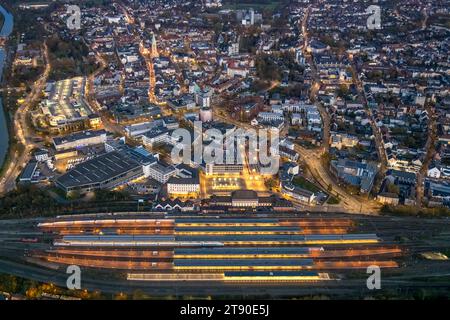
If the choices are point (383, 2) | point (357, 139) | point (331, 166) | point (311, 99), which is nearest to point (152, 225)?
point (331, 166)

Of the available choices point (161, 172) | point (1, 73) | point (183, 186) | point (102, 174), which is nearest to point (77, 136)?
point (102, 174)

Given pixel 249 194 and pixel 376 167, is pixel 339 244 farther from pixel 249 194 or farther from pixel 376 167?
pixel 376 167

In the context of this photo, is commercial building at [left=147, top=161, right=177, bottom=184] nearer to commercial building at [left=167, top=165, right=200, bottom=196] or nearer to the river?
commercial building at [left=167, top=165, right=200, bottom=196]

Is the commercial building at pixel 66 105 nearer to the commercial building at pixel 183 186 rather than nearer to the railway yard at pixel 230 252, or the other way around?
the commercial building at pixel 183 186

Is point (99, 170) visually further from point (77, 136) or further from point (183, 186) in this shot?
point (77, 136)

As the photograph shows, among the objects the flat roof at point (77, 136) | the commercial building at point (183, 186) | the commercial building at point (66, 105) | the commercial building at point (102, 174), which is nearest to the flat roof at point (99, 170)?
the commercial building at point (102, 174)

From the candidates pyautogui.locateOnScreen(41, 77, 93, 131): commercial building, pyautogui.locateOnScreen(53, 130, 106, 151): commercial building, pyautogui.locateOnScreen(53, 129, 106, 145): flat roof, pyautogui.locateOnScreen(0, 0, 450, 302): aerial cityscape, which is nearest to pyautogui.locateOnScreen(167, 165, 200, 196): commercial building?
pyautogui.locateOnScreen(0, 0, 450, 302): aerial cityscape
